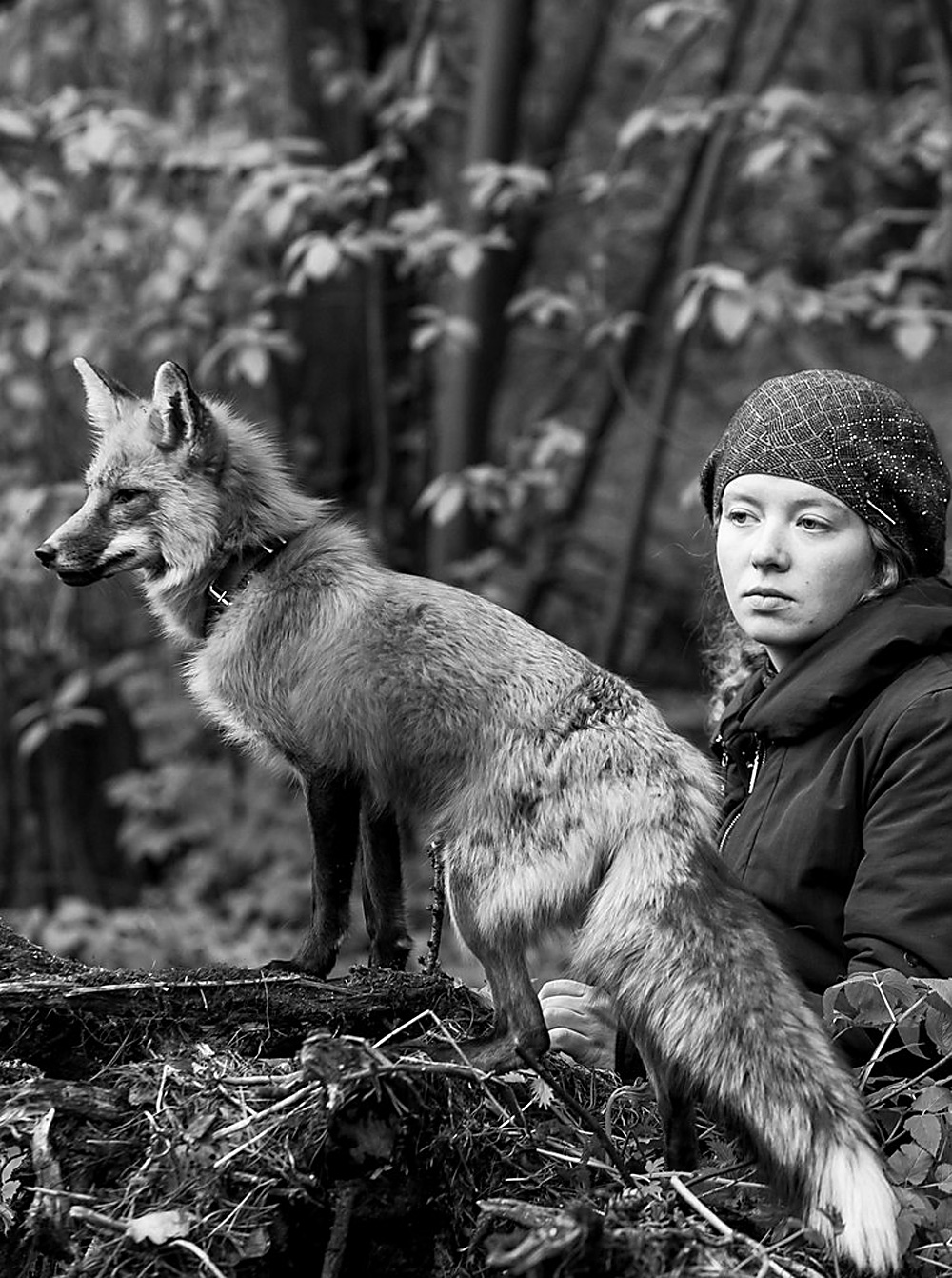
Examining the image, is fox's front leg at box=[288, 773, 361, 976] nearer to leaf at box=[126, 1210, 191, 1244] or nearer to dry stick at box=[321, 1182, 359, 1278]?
dry stick at box=[321, 1182, 359, 1278]

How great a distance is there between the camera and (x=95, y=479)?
12.3ft

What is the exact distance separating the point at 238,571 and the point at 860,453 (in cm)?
145

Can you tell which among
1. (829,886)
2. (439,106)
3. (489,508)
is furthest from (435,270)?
(829,886)

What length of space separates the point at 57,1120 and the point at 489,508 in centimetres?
598

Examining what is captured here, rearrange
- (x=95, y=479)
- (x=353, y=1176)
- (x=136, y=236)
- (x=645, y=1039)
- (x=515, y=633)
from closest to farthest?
(x=353, y=1176)
(x=645, y=1039)
(x=515, y=633)
(x=95, y=479)
(x=136, y=236)

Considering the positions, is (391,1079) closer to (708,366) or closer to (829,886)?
(829,886)

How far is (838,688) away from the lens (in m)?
2.86

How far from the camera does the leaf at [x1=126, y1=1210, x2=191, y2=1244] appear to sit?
1.97 metres

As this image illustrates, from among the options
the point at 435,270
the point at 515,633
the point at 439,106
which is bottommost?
the point at 515,633

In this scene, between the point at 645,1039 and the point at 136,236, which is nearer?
the point at 645,1039

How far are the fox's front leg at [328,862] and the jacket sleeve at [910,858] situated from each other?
1.08 m

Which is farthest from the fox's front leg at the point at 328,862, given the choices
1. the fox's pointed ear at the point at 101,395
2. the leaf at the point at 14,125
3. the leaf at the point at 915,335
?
the leaf at the point at 14,125

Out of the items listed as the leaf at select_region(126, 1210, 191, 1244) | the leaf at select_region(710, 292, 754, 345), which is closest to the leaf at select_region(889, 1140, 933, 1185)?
the leaf at select_region(126, 1210, 191, 1244)

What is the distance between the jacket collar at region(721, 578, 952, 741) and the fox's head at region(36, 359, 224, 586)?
1440 millimetres
